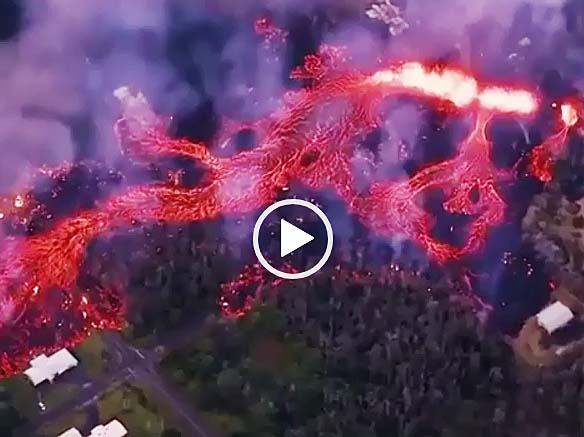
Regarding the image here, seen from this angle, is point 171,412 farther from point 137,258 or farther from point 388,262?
point 388,262

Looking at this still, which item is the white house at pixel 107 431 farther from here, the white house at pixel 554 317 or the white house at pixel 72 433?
the white house at pixel 554 317

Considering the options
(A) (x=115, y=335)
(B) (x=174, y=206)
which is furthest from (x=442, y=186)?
(A) (x=115, y=335)

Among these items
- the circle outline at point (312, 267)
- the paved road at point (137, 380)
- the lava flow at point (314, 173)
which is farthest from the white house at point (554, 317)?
the paved road at point (137, 380)

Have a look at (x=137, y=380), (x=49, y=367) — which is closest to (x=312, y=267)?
(x=137, y=380)

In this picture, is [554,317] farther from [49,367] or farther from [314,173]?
[49,367]

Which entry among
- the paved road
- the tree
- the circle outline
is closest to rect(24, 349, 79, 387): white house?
the paved road
